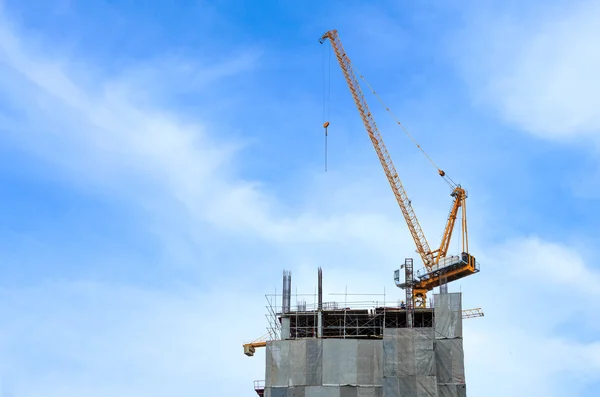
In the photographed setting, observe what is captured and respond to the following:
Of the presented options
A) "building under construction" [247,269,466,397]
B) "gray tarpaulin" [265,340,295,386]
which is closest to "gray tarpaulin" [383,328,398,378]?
"building under construction" [247,269,466,397]

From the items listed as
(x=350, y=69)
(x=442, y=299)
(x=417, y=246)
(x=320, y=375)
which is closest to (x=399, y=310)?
(x=442, y=299)

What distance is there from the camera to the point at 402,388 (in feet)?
320

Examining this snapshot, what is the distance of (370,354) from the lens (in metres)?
100

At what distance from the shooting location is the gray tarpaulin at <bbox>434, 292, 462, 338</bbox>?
10025 cm

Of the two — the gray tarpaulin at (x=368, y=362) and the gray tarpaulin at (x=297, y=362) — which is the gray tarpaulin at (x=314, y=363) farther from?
the gray tarpaulin at (x=368, y=362)

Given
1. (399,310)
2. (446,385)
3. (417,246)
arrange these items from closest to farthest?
(446,385) < (399,310) < (417,246)

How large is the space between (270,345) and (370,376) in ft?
41.3

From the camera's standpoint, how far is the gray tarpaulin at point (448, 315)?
100250 millimetres

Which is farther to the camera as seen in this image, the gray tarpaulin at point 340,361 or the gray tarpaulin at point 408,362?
the gray tarpaulin at point 340,361

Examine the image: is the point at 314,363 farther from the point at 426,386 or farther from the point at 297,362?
the point at 426,386

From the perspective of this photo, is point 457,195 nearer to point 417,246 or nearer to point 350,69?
point 417,246

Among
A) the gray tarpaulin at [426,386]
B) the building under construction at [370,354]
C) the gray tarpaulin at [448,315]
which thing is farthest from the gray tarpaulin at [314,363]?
the gray tarpaulin at [448,315]

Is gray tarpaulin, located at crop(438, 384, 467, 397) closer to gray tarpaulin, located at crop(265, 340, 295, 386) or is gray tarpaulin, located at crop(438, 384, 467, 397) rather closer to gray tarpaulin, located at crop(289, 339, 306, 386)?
gray tarpaulin, located at crop(289, 339, 306, 386)

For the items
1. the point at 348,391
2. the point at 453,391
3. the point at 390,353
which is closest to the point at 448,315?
the point at 390,353
